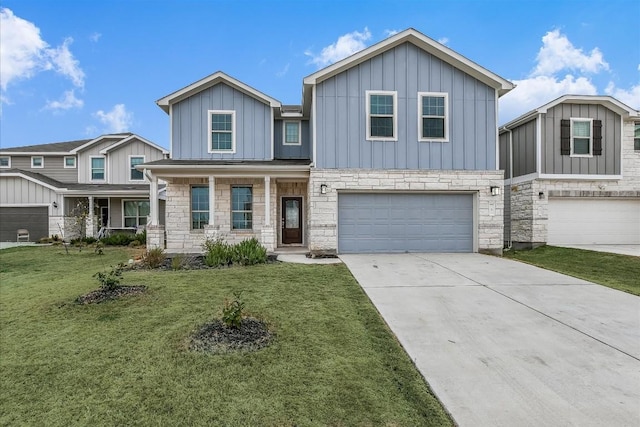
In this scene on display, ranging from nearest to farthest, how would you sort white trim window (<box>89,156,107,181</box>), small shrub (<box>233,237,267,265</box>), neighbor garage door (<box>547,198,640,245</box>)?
small shrub (<box>233,237,267,265</box>)
neighbor garage door (<box>547,198,640,245</box>)
white trim window (<box>89,156,107,181</box>)

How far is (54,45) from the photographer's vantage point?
17.3 m

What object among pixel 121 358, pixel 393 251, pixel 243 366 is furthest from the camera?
pixel 393 251

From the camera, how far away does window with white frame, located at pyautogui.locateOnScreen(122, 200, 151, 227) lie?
19.2 m

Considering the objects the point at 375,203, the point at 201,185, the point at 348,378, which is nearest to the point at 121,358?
the point at 348,378

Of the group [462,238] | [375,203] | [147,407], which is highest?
[375,203]

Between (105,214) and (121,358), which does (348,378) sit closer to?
(121,358)

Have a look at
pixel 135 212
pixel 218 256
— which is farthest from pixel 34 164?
pixel 218 256

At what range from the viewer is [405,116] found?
11141mm

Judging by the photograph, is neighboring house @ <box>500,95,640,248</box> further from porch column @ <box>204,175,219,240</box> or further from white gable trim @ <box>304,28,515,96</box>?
porch column @ <box>204,175,219,240</box>

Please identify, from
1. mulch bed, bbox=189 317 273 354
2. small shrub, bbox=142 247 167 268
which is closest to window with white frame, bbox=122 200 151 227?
small shrub, bbox=142 247 167 268

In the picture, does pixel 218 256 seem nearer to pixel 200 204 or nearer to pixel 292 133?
pixel 200 204

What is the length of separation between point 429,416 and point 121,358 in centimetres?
317

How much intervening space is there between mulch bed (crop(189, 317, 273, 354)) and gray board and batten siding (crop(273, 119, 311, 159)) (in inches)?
395

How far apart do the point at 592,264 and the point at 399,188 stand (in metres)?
5.85
